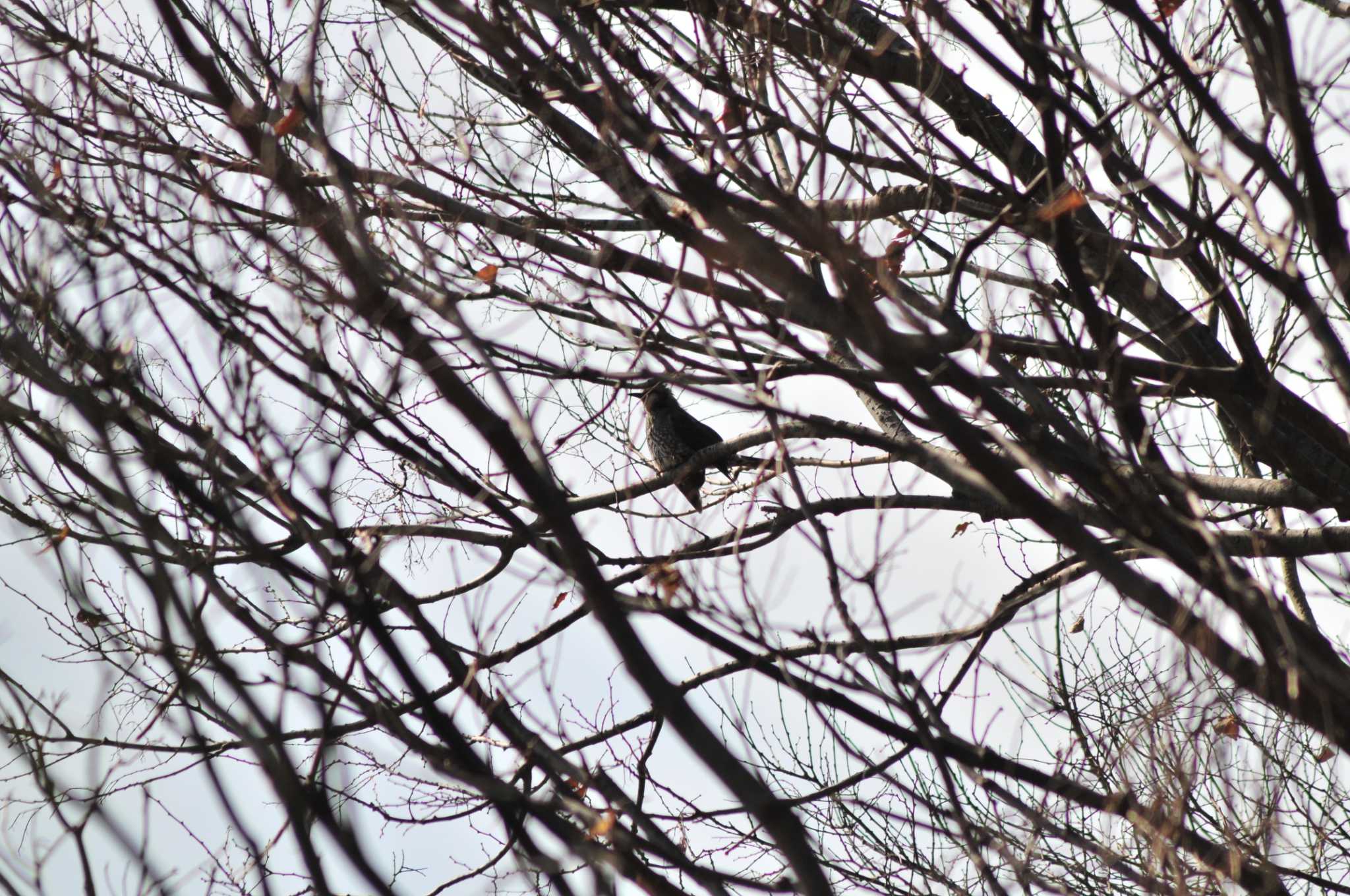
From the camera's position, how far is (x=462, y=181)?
334cm

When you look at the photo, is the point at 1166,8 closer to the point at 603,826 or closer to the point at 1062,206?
the point at 1062,206

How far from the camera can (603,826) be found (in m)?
1.89

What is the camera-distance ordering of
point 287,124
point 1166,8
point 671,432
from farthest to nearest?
1. point 671,432
2. point 1166,8
3. point 287,124

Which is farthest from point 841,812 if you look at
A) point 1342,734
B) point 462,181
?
point 462,181

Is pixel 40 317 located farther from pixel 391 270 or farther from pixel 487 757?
pixel 487 757

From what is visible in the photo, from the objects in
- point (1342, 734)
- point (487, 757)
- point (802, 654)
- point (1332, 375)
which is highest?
point (802, 654)

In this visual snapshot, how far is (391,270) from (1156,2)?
2.35 meters

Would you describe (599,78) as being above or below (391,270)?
below

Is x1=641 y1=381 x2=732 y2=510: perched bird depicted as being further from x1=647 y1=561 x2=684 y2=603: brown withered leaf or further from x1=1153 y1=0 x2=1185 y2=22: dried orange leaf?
x1=647 y1=561 x2=684 y2=603: brown withered leaf

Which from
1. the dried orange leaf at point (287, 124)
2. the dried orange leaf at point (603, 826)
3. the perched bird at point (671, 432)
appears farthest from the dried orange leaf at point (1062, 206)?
the perched bird at point (671, 432)

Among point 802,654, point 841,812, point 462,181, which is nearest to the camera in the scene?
point 462,181

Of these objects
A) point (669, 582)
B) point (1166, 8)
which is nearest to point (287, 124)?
point (669, 582)

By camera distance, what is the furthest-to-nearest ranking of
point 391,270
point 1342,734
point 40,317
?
point 391,270, point 1342,734, point 40,317

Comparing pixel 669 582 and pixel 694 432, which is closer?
pixel 669 582
